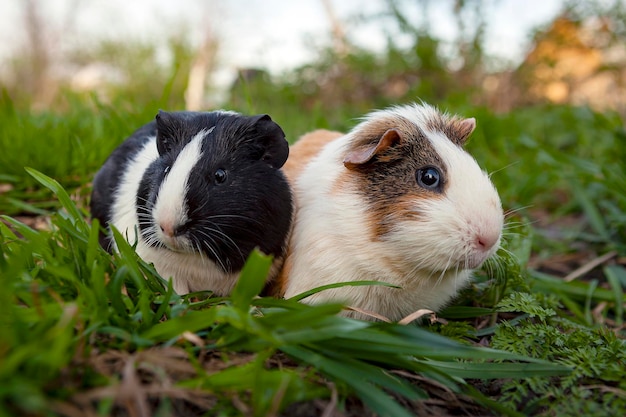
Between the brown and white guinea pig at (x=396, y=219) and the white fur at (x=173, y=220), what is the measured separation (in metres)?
0.37

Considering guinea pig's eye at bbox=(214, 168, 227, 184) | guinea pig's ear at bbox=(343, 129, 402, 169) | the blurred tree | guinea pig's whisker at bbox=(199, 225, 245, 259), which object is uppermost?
the blurred tree

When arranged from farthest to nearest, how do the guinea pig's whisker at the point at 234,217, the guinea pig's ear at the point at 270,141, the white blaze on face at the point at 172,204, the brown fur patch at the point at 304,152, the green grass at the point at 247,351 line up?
1. the brown fur patch at the point at 304,152
2. the guinea pig's ear at the point at 270,141
3. the guinea pig's whisker at the point at 234,217
4. the white blaze on face at the point at 172,204
5. the green grass at the point at 247,351

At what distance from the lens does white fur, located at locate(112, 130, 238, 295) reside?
221cm

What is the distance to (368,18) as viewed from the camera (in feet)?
28.7

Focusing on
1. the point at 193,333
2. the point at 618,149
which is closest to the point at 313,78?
the point at 618,149

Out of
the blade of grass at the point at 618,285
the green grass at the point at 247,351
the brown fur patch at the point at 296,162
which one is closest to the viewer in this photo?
the green grass at the point at 247,351

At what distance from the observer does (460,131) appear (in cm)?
269

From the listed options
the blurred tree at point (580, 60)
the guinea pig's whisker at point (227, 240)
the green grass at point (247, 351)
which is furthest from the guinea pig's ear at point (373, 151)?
the blurred tree at point (580, 60)

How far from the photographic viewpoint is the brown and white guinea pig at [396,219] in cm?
224

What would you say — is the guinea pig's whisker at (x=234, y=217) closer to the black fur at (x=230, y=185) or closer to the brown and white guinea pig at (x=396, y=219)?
the black fur at (x=230, y=185)

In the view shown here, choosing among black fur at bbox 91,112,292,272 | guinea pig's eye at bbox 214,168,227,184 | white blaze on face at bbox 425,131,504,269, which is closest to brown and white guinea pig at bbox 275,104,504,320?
white blaze on face at bbox 425,131,504,269

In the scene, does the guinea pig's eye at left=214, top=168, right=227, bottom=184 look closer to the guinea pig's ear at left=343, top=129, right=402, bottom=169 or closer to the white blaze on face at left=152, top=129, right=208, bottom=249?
the white blaze on face at left=152, top=129, right=208, bottom=249

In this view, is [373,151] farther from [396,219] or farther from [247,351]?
[247,351]

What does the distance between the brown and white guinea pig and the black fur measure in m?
0.19
